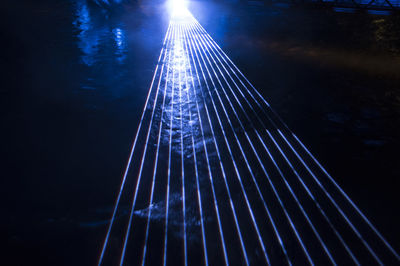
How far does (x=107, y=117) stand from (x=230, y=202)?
2.22 m

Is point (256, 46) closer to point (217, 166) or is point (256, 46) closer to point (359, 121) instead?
point (359, 121)

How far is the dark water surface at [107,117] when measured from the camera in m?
1.73

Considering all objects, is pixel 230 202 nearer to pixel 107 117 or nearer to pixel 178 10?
pixel 107 117

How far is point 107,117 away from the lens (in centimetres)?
306

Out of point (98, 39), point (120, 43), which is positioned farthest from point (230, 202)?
point (98, 39)

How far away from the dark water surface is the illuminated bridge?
0.16 meters

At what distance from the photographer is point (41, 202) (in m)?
1.85

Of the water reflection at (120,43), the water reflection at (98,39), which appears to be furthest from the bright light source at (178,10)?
the water reflection at (120,43)

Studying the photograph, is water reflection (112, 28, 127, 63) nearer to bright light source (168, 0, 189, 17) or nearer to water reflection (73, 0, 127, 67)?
water reflection (73, 0, 127, 67)

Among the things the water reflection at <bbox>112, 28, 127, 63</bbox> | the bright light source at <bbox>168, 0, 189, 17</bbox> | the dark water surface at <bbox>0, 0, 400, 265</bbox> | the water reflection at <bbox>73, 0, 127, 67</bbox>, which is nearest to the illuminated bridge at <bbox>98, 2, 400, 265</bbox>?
the dark water surface at <bbox>0, 0, 400, 265</bbox>

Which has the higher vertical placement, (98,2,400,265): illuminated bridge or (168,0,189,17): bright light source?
(168,0,189,17): bright light source

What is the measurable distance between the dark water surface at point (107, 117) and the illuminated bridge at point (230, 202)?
16cm

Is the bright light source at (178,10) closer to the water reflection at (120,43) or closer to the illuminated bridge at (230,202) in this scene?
the water reflection at (120,43)

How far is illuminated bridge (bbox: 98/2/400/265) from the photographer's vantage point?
154cm
